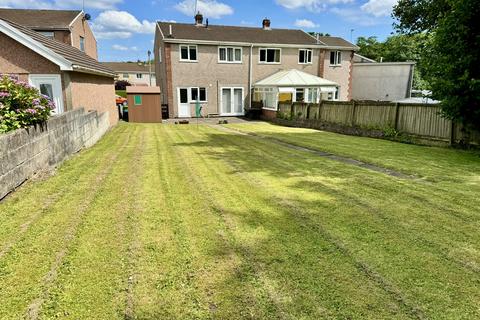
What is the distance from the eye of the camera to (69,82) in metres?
13.1

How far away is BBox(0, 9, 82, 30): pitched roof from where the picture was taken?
2972 centimetres

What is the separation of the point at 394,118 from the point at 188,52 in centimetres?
1932

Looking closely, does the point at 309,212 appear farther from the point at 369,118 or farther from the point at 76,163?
the point at 369,118

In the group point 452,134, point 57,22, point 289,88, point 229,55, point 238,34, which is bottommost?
point 452,134

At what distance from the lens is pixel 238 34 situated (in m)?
32.3

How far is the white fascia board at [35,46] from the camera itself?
1188 cm

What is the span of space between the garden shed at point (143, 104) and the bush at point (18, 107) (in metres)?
17.0

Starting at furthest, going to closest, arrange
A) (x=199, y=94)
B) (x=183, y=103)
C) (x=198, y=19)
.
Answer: (x=198, y=19) < (x=199, y=94) < (x=183, y=103)

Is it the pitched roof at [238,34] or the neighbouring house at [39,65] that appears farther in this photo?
the pitched roof at [238,34]

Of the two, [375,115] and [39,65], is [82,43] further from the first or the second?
[375,115]

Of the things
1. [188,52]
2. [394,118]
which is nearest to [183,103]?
[188,52]

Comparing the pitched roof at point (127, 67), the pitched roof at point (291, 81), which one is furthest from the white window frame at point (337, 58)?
the pitched roof at point (127, 67)

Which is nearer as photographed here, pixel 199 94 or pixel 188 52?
pixel 188 52

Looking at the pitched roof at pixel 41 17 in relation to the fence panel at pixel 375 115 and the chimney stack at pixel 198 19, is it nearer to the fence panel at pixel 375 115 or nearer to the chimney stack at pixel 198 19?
the chimney stack at pixel 198 19
